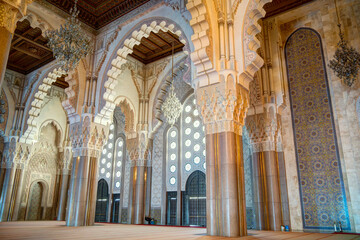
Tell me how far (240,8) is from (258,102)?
2.79m

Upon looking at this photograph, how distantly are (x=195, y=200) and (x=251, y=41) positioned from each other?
6.53m

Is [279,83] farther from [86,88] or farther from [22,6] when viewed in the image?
[22,6]

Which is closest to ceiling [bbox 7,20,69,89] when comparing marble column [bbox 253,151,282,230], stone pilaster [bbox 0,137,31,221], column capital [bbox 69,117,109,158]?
stone pilaster [bbox 0,137,31,221]

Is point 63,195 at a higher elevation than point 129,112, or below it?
below

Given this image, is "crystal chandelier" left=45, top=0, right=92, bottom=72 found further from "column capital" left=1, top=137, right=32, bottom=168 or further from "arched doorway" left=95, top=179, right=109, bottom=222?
"arched doorway" left=95, top=179, right=109, bottom=222

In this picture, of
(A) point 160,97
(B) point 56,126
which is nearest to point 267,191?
(A) point 160,97

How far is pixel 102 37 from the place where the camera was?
31.0 ft

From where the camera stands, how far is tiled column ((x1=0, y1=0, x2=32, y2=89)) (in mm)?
3225

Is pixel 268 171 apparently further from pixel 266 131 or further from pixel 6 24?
pixel 6 24

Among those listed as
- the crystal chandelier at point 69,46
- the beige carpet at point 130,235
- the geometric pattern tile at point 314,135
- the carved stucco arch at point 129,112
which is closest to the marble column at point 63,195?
the carved stucco arch at point 129,112

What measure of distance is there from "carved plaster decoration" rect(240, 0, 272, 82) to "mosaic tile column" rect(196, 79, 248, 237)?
0.44 metres

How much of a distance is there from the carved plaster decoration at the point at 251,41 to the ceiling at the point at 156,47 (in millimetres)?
4230

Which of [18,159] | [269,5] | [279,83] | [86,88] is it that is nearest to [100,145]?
[86,88]

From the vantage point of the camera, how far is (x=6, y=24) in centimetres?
333
